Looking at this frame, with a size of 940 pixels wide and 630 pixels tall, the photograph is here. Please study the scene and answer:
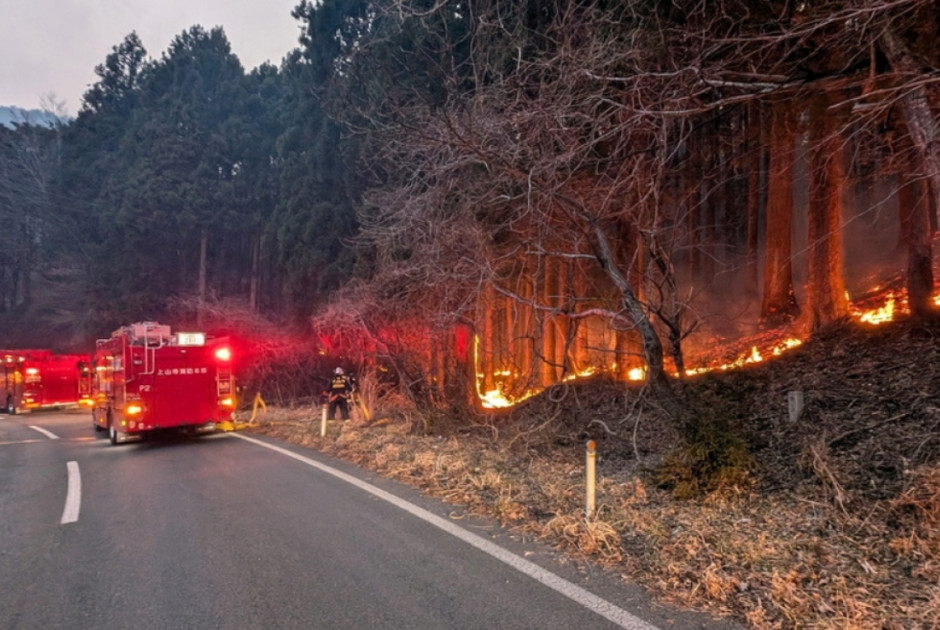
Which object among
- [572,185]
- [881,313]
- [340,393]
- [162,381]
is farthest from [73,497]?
[881,313]

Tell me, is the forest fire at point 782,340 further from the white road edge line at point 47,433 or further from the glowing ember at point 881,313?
the white road edge line at point 47,433

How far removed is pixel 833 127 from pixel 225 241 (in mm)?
34920

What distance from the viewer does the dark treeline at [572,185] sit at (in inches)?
286

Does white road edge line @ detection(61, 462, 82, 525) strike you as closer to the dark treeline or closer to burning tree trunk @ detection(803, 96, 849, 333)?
the dark treeline

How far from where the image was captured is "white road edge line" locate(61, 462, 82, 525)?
7.00 m

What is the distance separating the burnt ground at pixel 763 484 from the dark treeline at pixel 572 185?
47.9 inches

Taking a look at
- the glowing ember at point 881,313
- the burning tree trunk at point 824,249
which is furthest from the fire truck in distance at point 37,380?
the glowing ember at point 881,313

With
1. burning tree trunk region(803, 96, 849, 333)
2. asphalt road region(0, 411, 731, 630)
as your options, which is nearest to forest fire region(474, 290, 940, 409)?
burning tree trunk region(803, 96, 849, 333)

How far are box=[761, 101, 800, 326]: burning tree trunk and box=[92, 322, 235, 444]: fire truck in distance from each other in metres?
12.5

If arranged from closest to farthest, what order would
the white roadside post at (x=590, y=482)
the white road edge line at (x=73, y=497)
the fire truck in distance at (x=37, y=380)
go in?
the white roadside post at (x=590, y=482), the white road edge line at (x=73, y=497), the fire truck in distance at (x=37, y=380)

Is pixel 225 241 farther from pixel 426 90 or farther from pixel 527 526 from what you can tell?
pixel 527 526

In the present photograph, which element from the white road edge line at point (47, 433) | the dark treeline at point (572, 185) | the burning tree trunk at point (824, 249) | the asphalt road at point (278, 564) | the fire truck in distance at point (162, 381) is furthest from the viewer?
the white road edge line at point (47, 433)

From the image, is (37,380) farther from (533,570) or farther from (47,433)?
(533,570)

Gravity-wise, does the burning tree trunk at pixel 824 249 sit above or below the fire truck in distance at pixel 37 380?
above
